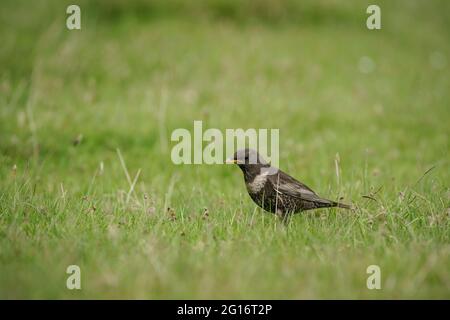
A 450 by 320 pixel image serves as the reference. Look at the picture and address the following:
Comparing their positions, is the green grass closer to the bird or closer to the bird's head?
the bird

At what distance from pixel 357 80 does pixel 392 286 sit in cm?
923

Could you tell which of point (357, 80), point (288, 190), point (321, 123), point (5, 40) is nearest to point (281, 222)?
point (288, 190)

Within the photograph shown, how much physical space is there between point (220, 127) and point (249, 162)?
3379mm

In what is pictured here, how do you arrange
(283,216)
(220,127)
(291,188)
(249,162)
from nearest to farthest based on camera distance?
(283,216) < (291,188) < (249,162) < (220,127)

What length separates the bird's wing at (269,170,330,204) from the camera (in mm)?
5268

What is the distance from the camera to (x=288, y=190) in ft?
17.5

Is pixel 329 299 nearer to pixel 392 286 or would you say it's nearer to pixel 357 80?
pixel 392 286

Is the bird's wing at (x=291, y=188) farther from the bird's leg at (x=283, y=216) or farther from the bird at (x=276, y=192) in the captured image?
the bird's leg at (x=283, y=216)

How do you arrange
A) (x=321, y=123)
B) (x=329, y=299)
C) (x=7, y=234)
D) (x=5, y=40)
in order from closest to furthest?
(x=329, y=299) → (x=7, y=234) → (x=321, y=123) → (x=5, y=40)

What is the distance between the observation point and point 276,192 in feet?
17.4

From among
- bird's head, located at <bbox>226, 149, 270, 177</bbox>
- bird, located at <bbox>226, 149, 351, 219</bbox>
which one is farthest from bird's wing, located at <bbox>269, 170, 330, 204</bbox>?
bird's head, located at <bbox>226, 149, 270, 177</bbox>

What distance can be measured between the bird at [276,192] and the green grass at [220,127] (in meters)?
0.16

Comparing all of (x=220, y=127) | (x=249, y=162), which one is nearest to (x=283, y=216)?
(x=249, y=162)

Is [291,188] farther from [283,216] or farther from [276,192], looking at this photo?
[283,216]
